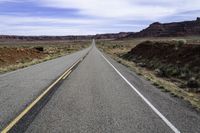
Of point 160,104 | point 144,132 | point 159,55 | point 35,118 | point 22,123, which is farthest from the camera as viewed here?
point 159,55

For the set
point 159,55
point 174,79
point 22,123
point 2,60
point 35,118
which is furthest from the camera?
point 2,60

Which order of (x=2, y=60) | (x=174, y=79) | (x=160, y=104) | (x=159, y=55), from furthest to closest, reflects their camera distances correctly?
(x=2, y=60) < (x=159, y=55) < (x=174, y=79) < (x=160, y=104)

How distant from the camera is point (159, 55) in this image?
34156 millimetres

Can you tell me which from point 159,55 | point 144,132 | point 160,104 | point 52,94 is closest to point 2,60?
point 159,55

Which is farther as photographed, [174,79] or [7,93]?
[174,79]

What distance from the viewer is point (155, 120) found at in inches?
303

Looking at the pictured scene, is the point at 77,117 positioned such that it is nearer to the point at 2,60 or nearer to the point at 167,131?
the point at 167,131

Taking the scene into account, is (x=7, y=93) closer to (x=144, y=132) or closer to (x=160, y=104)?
(x=160, y=104)

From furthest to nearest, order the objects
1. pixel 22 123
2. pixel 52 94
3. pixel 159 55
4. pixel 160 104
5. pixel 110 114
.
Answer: pixel 159 55
pixel 52 94
pixel 160 104
pixel 110 114
pixel 22 123

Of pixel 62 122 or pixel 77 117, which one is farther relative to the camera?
pixel 77 117

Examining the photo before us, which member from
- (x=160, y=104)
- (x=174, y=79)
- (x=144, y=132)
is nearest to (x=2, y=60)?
(x=174, y=79)

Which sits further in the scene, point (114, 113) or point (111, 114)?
point (114, 113)

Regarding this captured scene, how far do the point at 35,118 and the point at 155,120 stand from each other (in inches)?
113

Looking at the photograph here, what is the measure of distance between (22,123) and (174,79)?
12495 mm
